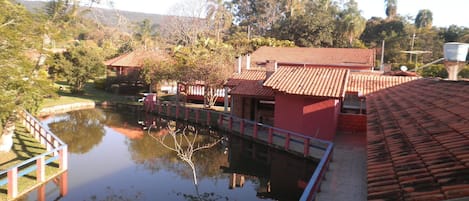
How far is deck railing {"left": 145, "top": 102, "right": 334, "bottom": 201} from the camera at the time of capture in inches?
396

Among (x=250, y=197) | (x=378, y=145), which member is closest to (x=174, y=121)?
(x=250, y=197)

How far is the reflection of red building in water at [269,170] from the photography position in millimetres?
11852

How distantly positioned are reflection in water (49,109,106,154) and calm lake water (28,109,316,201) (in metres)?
0.04

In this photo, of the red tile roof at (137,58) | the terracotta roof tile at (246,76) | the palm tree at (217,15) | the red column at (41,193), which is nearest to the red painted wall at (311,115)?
the terracotta roof tile at (246,76)

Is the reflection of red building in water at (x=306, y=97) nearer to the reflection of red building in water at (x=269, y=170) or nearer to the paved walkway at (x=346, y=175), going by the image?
the paved walkway at (x=346, y=175)

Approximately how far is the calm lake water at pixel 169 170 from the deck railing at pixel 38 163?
35 centimetres

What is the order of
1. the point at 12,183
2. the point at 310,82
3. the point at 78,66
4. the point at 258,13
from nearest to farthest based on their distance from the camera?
the point at 12,183 < the point at 310,82 < the point at 78,66 < the point at 258,13

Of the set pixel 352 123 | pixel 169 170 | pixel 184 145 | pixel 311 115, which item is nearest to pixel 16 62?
pixel 169 170

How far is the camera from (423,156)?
326 centimetres

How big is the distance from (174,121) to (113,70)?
17715mm

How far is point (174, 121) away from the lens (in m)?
24.0

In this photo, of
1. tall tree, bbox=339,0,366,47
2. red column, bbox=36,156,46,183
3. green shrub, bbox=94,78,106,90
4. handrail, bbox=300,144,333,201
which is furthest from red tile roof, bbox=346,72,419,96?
tall tree, bbox=339,0,366,47

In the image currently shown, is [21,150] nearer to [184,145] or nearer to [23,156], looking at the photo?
[23,156]

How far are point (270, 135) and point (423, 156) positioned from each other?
13.2 m
